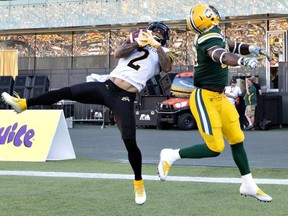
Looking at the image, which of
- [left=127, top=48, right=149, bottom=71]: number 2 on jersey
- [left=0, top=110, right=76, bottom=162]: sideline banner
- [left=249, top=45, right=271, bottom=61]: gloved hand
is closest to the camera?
[left=249, top=45, right=271, bottom=61]: gloved hand

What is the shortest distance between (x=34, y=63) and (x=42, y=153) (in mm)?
19390

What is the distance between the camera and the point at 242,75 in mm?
24016

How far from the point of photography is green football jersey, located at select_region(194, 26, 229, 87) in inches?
245

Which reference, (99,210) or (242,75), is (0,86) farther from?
(99,210)

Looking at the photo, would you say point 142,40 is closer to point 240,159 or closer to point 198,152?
point 198,152

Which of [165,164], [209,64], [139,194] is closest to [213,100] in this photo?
[209,64]

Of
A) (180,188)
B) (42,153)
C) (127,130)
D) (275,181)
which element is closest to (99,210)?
(127,130)

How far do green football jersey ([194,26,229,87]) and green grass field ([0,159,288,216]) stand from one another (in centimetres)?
138

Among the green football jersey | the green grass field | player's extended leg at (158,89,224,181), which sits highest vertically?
the green football jersey

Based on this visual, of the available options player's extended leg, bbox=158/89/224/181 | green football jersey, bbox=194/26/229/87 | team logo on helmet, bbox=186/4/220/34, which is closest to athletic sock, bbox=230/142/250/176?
player's extended leg, bbox=158/89/224/181

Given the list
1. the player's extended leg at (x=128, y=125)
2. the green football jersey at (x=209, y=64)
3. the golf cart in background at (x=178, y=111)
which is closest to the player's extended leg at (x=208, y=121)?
the green football jersey at (x=209, y=64)

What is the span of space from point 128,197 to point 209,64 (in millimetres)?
1882

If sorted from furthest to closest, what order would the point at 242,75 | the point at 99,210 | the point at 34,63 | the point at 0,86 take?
1. the point at 34,63
2. the point at 0,86
3. the point at 242,75
4. the point at 99,210

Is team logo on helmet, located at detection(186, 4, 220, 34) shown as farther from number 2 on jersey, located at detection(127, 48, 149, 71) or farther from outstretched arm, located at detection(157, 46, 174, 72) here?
number 2 on jersey, located at detection(127, 48, 149, 71)
